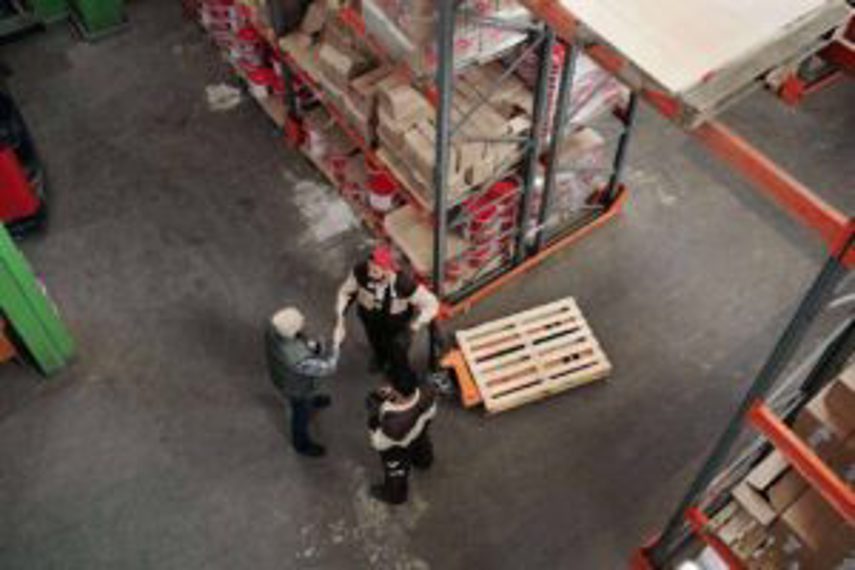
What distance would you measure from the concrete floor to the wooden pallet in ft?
0.77

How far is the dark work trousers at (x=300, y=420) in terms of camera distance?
7109 mm

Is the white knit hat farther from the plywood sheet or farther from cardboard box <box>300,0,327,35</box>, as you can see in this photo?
the plywood sheet

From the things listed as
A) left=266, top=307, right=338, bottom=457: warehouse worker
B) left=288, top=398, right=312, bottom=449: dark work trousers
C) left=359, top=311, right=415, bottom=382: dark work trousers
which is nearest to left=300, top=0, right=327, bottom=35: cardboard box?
left=359, top=311, right=415, bottom=382: dark work trousers

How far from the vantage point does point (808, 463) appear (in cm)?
442

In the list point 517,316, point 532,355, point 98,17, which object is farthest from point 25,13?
point 532,355

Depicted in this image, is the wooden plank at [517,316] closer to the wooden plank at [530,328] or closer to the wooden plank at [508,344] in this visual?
the wooden plank at [530,328]

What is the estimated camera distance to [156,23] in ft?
36.9

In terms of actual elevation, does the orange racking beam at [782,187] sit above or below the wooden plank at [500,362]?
below

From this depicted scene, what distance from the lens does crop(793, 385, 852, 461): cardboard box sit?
16.0ft

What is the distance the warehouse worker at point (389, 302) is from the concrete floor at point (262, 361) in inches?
33.8

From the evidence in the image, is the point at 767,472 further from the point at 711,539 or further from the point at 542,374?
the point at 542,374

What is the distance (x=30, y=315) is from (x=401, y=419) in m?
3.73

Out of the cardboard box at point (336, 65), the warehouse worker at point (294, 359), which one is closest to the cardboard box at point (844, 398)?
the warehouse worker at point (294, 359)

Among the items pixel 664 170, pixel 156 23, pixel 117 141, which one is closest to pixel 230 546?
pixel 117 141
